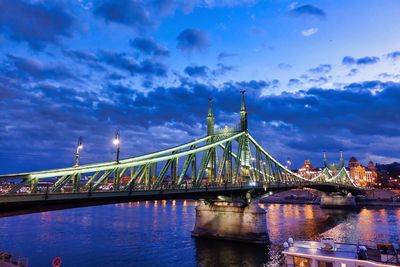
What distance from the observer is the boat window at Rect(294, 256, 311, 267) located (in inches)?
1015

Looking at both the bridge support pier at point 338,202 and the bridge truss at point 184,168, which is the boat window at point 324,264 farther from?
the bridge support pier at point 338,202

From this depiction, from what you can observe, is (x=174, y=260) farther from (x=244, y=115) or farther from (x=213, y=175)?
(x=244, y=115)

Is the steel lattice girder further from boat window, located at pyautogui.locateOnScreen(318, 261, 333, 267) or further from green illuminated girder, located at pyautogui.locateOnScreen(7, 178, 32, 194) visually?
boat window, located at pyautogui.locateOnScreen(318, 261, 333, 267)

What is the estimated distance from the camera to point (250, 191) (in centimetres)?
5391

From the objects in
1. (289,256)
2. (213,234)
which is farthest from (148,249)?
(289,256)

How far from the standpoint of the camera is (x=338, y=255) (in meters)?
25.5

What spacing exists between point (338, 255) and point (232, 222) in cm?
2789

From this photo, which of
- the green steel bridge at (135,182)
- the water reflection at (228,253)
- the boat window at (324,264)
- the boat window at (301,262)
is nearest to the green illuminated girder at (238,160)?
the green steel bridge at (135,182)

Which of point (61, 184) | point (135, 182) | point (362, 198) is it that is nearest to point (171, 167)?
point (135, 182)

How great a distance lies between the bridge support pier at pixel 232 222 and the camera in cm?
5069

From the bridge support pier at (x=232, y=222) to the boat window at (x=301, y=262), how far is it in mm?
24211

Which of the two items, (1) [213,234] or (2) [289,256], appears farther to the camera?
(1) [213,234]

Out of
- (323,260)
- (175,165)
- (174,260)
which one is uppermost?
(175,165)

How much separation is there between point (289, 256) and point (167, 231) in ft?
127
